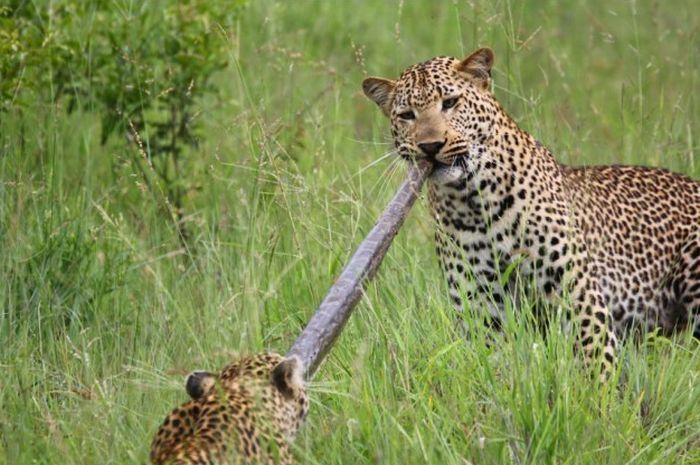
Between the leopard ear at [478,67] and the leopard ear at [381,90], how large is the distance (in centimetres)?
34

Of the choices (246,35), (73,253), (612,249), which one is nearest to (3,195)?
(73,253)

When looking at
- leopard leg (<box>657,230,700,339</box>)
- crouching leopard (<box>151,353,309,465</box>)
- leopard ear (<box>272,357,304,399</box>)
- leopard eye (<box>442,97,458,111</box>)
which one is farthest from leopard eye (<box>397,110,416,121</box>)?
leopard ear (<box>272,357,304,399</box>)

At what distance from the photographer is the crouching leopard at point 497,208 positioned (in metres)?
7.50

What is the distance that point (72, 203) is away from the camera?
8852 millimetres

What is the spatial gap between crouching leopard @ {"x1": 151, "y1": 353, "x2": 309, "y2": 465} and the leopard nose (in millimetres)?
1650

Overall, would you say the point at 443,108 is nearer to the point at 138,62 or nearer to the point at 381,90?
the point at 381,90

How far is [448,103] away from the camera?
7.55m

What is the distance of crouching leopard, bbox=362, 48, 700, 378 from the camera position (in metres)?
7.50

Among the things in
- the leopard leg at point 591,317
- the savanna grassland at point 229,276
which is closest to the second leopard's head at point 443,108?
the savanna grassland at point 229,276

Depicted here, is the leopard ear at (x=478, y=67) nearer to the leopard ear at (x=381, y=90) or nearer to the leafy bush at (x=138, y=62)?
the leopard ear at (x=381, y=90)

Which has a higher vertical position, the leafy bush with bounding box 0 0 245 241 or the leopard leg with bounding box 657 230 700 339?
the leafy bush with bounding box 0 0 245 241

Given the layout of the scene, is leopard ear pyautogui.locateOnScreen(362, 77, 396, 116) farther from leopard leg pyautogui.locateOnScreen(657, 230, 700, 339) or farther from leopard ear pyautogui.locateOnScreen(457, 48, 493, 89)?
leopard leg pyautogui.locateOnScreen(657, 230, 700, 339)

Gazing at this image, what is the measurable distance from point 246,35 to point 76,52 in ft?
11.6

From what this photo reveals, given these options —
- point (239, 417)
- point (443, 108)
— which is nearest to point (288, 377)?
point (239, 417)
